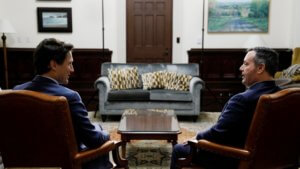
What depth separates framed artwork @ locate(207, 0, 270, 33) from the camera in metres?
6.09

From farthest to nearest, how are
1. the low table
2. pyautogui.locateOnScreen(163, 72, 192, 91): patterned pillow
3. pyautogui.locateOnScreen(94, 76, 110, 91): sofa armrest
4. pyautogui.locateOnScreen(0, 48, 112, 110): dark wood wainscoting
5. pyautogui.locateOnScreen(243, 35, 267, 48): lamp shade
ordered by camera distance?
1. pyautogui.locateOnScreen(0, 48, 112, 110): dark wood wainscoting
2. pyautogui.locateOnScreen(243, 35, 267, 48): lamp shade
3. pyautogui.locateOnScreen(163, 72, 192, 91): patterned pillow
4. pyautogui.locateOnScreen(94, 76, 110, 91): sofa armrest
5. the low table

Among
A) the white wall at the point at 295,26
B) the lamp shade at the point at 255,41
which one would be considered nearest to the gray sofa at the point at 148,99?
the lamp shade at the point at 255,41

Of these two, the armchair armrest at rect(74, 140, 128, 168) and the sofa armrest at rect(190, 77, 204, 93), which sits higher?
the sofa armrest at rect(190, 77, 204, 93)

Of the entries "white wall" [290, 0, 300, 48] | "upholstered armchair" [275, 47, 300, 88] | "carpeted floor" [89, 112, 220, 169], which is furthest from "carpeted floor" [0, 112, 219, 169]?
"white wall" [290, 0, 300, 48]

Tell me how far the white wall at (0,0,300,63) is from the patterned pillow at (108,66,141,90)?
3.30 ft

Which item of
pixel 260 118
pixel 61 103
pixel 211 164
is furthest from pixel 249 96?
pixel 61 103

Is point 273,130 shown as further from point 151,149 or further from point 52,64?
point 151,149

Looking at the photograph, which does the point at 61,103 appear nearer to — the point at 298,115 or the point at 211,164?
the point at 211,164

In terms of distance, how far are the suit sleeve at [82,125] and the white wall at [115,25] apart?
4200mm

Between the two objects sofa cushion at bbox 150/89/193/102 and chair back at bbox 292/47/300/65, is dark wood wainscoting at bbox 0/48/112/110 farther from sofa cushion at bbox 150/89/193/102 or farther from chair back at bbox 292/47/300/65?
chair back at bbox 292/47/300/65

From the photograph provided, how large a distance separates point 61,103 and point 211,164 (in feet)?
3.40

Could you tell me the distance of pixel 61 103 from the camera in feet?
6.00

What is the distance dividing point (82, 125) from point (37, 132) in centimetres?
26

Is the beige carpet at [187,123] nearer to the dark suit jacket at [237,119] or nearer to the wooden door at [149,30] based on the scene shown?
the wooden door at [149,30]
